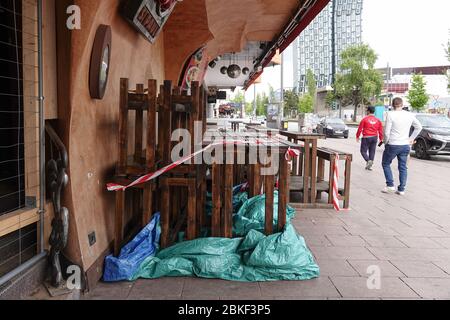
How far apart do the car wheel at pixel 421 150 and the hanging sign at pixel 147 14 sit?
12.7 meters

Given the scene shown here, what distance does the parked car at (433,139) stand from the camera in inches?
571

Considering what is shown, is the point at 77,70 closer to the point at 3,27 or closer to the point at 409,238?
the point at 3,27

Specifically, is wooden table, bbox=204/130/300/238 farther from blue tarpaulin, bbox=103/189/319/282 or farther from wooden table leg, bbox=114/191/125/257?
wooden table leg, bbox=114/191/125/257

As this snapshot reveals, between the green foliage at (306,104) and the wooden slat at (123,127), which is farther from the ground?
the green foliage at (306,104)

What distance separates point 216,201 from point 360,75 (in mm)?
61566

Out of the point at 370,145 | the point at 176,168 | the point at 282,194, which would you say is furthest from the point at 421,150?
the point at 176,168

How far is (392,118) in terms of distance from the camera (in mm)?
7902

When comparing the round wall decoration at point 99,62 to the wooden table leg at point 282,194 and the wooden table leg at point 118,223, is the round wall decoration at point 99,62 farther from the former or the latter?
the wooden table leg at point 282,194

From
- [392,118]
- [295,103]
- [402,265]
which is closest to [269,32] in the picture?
[392,118]

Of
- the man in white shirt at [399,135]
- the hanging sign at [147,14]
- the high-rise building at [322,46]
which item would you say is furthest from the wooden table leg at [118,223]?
the high-rise building at [322,46]

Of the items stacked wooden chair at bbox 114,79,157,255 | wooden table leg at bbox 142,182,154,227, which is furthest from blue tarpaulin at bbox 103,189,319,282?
stacked wooden chair at bbox 114,79,157,255

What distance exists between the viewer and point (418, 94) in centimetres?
4934

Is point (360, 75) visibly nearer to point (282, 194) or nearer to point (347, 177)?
point (347, 177)

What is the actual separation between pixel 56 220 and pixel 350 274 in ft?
8.67
